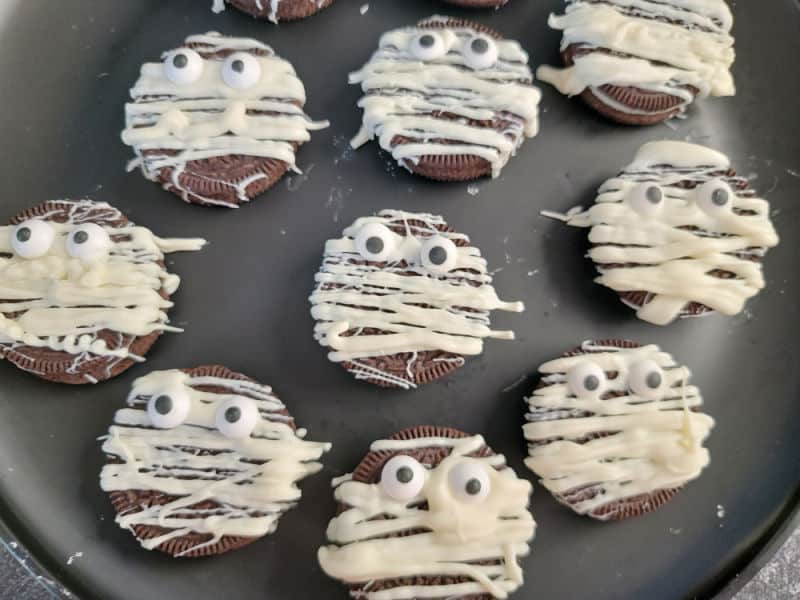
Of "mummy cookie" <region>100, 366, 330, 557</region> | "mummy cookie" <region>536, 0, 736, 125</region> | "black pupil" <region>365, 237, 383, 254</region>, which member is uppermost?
"mummy cookie" <region>536, 0, 736, 125</region>

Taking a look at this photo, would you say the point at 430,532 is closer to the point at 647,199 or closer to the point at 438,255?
the point at 438,255

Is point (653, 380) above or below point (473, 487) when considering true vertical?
above

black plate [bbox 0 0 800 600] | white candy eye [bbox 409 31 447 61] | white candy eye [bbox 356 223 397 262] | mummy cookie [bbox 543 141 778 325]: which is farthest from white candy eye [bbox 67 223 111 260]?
mummy cookie [bbox 543 141 778 325]

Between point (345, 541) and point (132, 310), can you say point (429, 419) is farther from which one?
point (132, 310)

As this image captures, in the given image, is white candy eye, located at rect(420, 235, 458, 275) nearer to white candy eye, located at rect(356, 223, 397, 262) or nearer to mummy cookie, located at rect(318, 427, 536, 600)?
white candy eye, located at rect(356, 223, 397, 262)

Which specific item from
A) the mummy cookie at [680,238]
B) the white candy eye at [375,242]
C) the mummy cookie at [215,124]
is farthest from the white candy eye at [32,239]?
the mummy cookie at [680,238]

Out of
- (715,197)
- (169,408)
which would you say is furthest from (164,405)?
(715,197)

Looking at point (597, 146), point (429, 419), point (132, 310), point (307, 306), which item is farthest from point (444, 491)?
point (597, 146)
